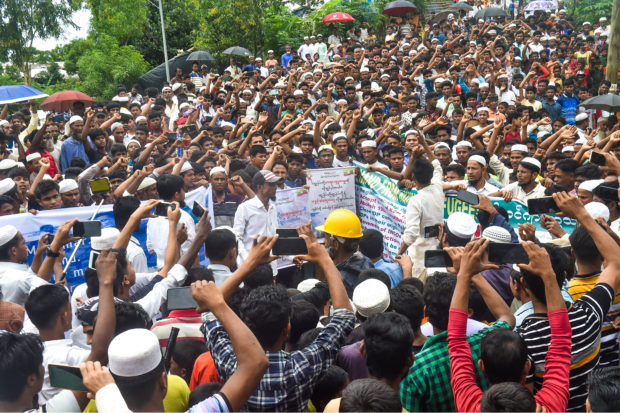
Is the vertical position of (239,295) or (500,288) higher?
(239,295)

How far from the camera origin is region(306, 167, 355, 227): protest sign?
329 inches

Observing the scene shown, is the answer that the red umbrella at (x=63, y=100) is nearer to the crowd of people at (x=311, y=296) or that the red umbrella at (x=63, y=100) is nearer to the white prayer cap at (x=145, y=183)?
the crowd of people at (x=311, y=296)

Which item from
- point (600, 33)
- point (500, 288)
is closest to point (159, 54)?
point (600, 33)

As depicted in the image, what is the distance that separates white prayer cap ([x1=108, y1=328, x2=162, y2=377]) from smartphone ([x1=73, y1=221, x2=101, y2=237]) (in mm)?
1799

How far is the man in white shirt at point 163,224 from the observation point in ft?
19.9

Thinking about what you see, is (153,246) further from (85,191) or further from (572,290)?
(572,290)

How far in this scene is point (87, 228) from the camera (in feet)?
14.1

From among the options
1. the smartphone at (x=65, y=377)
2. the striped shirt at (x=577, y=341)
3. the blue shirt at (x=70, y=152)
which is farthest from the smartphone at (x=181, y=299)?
the blue shirt at (x=70, y=152)

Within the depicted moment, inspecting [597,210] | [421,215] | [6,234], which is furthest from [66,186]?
[597,210]

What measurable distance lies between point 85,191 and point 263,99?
20.5 ft

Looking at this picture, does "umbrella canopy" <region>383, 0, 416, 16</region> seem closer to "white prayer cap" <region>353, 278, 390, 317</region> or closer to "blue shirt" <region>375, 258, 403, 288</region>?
"blue shirt" <region>375, 258, 403, 288</region>

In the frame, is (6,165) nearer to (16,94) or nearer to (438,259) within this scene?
(16,94)

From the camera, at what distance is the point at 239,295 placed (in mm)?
3820

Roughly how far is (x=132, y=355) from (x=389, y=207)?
583 cm
